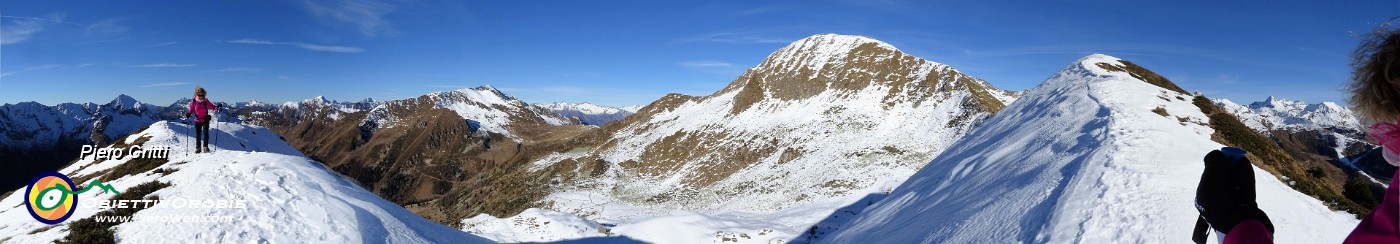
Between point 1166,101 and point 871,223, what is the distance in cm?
1132

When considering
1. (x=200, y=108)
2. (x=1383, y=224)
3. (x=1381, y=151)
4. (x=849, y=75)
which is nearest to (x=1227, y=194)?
(x=1381, y=151)

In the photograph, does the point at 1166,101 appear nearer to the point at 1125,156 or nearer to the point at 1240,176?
the point at 1125,156

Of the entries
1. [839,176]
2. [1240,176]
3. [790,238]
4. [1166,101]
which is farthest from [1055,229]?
[839,176]

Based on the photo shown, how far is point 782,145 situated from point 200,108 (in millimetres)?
69828

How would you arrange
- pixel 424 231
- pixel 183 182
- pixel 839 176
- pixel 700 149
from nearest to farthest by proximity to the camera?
pixel 183 182, pixel 424 231, pixel 839 176, pixel 700 149

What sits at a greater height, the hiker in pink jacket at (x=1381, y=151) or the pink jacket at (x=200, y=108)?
the pink jacket at (x=200, y=108)

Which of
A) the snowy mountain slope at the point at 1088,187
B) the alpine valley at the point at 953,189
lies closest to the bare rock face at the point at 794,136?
the alpine valley at the point at 953,189

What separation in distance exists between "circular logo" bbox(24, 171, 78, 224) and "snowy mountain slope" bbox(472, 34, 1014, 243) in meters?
18.9

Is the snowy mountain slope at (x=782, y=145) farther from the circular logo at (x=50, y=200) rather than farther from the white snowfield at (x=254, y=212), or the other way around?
the circular logo at (x=50, y=200)

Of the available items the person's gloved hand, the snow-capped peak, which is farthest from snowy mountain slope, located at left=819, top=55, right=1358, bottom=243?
the snow-capped peak

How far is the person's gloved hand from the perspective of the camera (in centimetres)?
429

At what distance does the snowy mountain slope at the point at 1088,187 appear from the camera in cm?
939

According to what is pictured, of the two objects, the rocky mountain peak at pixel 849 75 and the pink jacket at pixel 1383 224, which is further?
the rocky mountain peak at pixel 849 75

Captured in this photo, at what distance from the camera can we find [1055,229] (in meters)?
9.69
